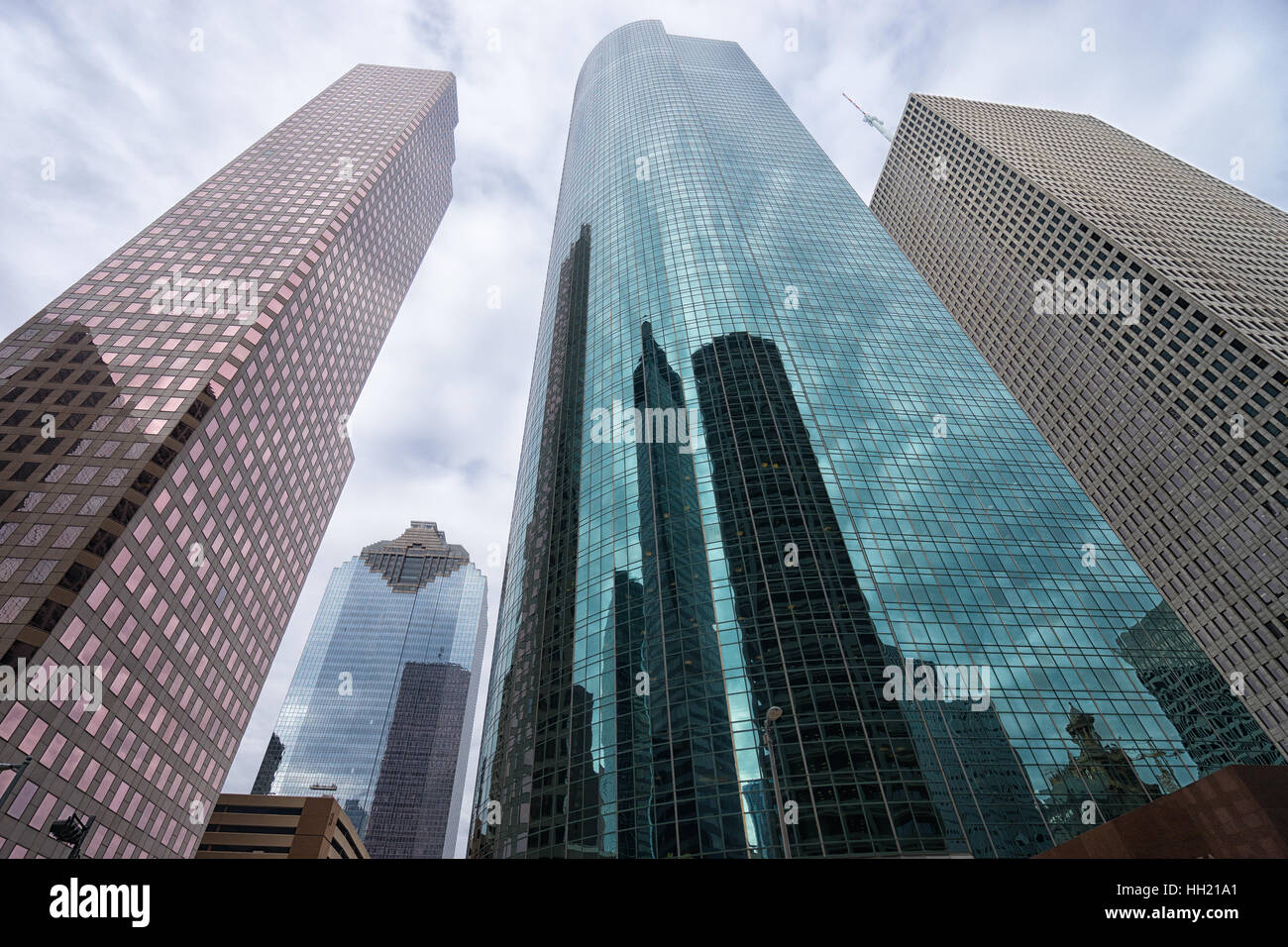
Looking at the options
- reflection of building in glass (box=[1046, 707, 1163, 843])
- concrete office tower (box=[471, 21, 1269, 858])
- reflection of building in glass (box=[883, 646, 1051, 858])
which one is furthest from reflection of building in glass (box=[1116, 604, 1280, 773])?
reflection of building in glass (box=[883, 646, 1051, 858])

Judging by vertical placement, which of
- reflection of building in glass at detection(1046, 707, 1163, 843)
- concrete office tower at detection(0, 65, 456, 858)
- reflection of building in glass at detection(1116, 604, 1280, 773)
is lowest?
reflection of building in glass at detection(1046, 707, 1163, 843)

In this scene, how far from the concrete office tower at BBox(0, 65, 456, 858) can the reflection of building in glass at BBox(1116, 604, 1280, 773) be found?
86.2m

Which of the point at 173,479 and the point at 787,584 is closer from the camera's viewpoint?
the point at 787,584

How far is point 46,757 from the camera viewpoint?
48.7 meters

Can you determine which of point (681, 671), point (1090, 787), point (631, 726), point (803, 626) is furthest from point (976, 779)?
point (631, 726)

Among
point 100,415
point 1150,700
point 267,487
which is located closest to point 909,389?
point 1150,700

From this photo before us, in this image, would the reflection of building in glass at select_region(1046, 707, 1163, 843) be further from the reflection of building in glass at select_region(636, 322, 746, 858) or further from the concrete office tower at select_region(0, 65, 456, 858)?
the concrete office tower at select_region(0, 65, 456, 858)

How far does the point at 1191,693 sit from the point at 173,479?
97154 mm

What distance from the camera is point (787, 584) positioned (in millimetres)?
60188

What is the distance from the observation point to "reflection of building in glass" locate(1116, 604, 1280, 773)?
58000 mm

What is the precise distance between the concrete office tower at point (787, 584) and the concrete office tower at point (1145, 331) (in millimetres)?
19011

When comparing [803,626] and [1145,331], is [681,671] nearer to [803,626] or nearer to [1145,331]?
Result: [803,626]

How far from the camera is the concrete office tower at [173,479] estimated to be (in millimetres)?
51906

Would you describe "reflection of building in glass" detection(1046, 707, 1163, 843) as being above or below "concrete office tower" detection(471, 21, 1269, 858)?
below
